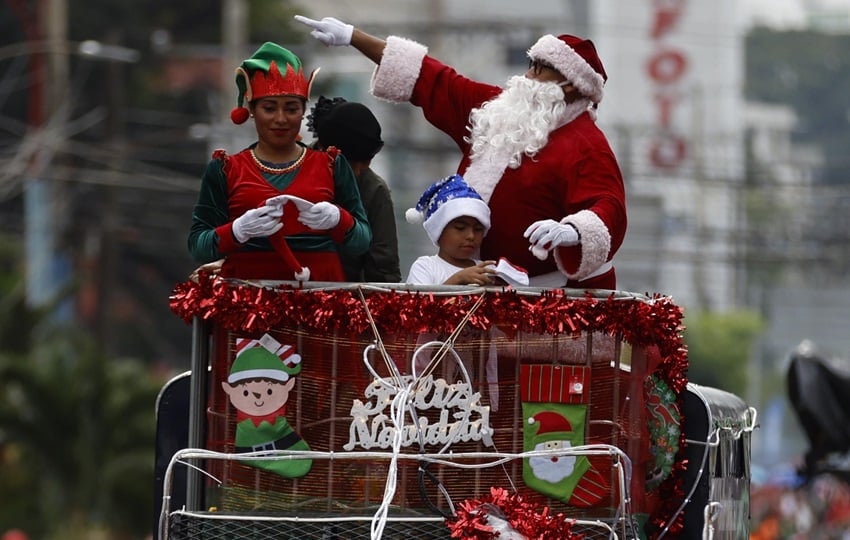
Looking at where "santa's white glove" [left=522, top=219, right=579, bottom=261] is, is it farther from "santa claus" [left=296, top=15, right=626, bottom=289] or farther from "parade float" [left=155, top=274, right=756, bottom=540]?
"parade float" [left=155, top=274, right=756, bottom=540]

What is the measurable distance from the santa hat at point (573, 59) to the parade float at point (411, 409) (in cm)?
103

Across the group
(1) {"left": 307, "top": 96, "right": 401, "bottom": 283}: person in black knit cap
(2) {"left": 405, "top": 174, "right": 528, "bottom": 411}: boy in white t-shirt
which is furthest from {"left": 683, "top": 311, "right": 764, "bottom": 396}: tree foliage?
(2) {"left": 405, "top": 174, "right": 528, "bottom": 411}: boy in white t-shirt

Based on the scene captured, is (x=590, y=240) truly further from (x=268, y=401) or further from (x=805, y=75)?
(x=805, y=75)

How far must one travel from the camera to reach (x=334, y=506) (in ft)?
18.4

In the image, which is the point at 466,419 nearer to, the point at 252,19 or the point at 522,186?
the point at 522,186

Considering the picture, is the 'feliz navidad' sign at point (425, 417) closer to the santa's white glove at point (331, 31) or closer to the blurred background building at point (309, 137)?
the santa's white glove at point (331, 31)

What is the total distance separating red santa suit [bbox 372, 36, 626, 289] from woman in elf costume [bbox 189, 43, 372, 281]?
1.71 feet

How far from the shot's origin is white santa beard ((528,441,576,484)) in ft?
18.3

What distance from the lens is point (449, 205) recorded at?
19.7ft

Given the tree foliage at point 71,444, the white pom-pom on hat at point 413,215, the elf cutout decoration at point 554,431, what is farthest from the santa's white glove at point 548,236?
the tree foliage at point 71,444

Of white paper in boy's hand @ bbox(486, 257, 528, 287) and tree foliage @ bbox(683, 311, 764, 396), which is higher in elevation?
white paper in boy's hand @ bbox(486, 257, 528, 287)

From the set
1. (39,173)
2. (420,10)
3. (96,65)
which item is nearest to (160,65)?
(96,65)

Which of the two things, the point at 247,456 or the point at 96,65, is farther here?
the point at 96,65

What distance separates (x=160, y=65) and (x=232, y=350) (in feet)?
113
